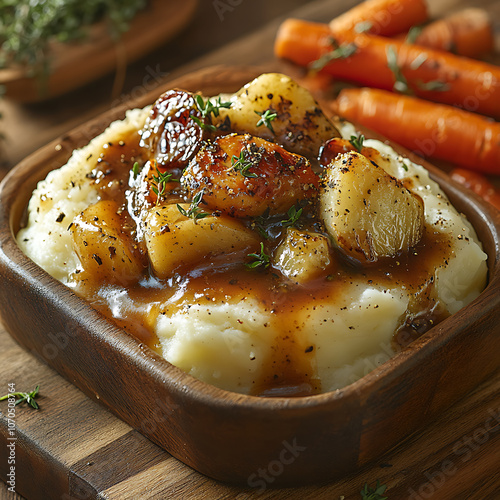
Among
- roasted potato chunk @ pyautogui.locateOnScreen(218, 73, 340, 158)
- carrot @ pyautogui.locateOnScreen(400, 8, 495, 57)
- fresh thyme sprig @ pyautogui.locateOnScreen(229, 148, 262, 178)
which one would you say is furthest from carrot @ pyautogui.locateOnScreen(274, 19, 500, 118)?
fresh thyme sprig @ pyautogui.locateOnScreen(229, 148, 262, 178)

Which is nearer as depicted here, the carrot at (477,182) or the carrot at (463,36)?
the carrot at (477,182)

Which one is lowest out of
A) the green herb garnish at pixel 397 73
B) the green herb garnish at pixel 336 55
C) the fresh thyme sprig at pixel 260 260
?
the green herb garnish at pixel 397 73

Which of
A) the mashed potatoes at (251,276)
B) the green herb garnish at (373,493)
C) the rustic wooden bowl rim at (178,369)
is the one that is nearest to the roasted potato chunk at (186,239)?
the mashed potatoes at (251,276)

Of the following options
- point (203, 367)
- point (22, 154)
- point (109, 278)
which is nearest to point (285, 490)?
point (203, 367)

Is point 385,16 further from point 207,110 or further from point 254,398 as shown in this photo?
point 254,398

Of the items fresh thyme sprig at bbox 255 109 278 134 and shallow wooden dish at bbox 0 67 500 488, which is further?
fresh thyme sprig at bbox 255 109 278 134

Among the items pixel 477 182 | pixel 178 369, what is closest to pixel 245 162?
pixel 178 369

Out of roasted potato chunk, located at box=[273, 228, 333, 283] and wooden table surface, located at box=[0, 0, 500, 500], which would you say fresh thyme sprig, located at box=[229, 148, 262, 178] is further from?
wooden table surface, located at box=[0, 0, 500, 500]

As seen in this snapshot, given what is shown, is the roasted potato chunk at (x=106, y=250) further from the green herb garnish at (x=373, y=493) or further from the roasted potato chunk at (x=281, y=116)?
the green herb garnish at (x=373, y=493)
